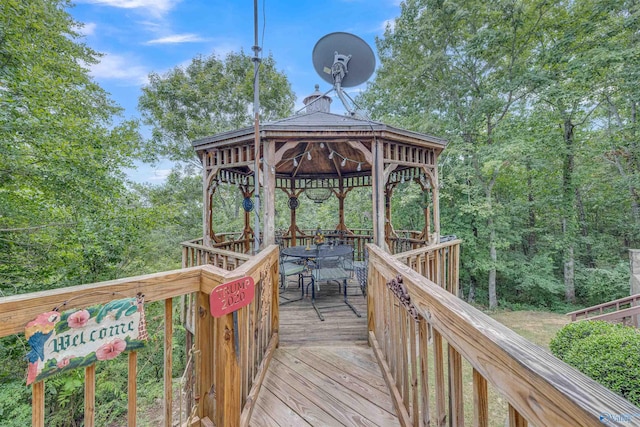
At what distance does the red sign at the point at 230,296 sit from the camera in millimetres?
1350

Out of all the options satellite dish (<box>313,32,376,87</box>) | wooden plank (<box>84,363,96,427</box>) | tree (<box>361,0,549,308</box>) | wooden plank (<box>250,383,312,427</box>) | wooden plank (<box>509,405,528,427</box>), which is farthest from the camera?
tree (<box>361,0,549,308</box>)

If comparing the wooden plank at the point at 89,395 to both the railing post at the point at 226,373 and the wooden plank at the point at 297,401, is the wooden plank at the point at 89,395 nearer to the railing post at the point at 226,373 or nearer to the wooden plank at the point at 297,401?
the railing post at the point at 226,373

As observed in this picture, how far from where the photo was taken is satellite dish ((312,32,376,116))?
597 centimetres

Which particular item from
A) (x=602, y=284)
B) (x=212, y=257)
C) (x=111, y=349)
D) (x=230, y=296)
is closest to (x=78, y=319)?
(x=111, y=349)

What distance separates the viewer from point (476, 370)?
968mm

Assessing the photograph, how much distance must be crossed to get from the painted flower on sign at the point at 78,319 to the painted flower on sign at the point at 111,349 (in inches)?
5.4

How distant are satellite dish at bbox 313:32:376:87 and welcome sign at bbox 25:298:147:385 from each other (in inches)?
246

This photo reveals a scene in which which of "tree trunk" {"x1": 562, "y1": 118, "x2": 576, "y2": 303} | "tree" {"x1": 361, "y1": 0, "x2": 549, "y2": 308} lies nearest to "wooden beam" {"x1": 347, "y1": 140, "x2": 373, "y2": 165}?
"tree" {"x1": 361, "y1": 0, "x2": 549, "y2": 308}

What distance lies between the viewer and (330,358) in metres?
2.84

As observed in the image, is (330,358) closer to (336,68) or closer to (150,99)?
(336,68)

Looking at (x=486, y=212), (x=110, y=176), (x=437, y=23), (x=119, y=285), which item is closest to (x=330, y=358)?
(x=119, y=285)

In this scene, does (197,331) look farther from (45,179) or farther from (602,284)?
(602,284)

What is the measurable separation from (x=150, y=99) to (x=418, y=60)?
1234 cm

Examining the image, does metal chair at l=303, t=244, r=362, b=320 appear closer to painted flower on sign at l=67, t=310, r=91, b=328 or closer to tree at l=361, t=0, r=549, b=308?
painted flower on sign at l=67, t=310, r=91, b=328
